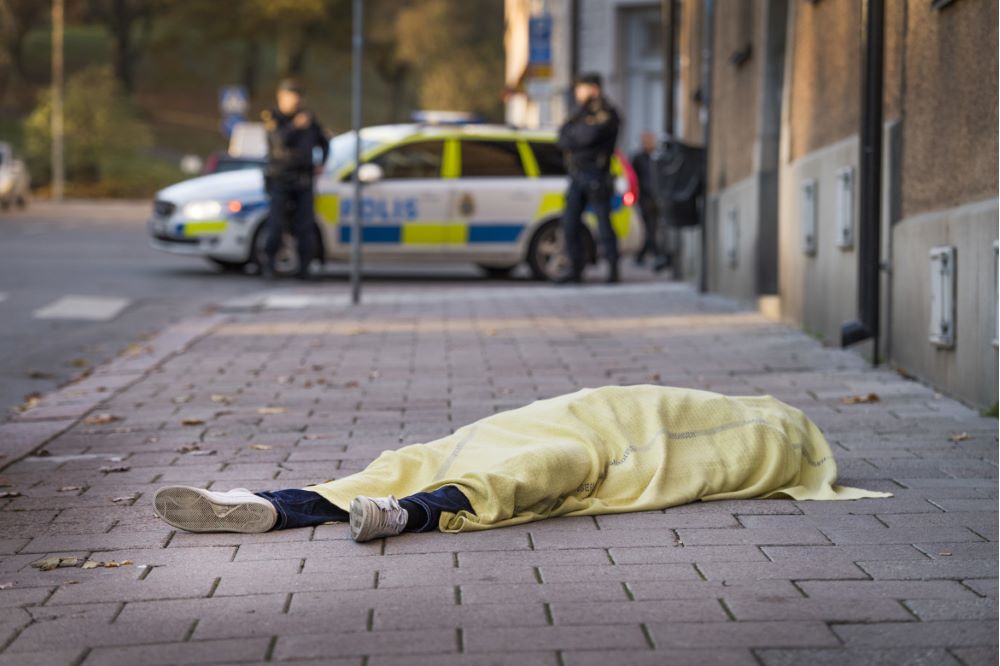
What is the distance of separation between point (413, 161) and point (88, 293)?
4.14 m

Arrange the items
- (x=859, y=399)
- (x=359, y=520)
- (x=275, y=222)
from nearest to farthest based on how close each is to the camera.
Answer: (x=359, y=520), (x=859, y=399), (x=275, y=222)

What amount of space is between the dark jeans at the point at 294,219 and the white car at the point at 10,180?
2279 centimetres

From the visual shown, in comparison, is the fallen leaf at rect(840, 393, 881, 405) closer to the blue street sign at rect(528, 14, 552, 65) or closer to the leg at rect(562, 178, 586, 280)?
the leg at rect(562, 178, 586, 280)

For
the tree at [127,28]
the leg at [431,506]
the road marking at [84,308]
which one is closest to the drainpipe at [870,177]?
the leg at [431,506]

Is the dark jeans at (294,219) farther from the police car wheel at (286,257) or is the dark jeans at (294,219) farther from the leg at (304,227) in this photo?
the police car wheel at (286,257)

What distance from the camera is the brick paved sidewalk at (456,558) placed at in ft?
12.3

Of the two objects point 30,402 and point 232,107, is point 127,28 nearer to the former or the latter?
point 232,107

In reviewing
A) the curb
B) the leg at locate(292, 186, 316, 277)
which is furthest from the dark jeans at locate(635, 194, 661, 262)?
the curb

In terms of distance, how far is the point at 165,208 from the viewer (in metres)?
18.8

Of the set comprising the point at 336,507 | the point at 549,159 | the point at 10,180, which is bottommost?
the point at 336,507

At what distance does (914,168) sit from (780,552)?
15.5ft

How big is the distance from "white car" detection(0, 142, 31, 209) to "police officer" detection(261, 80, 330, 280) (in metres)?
22.8

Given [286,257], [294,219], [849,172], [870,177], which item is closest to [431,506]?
[870,177]

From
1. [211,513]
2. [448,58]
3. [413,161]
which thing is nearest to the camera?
[211,513]
